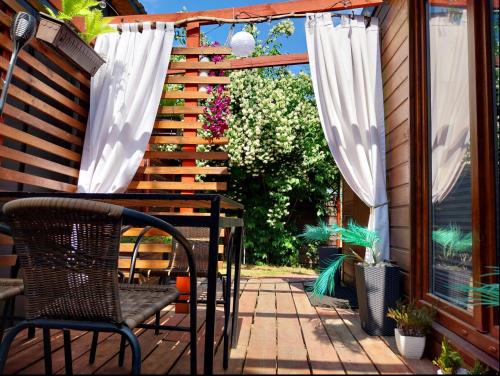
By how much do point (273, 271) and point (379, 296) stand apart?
13.1 ft

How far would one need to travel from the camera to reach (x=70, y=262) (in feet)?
3.43

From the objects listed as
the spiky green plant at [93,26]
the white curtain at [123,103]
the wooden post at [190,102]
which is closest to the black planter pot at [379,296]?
the wooden post at [190,102]

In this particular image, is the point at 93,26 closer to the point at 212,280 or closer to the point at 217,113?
the point at 217,113

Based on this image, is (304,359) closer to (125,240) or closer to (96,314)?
(96,314)

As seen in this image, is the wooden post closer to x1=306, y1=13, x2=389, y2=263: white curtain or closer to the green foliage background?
x1=306, y1=13, x2=389, y2=263: white curtain

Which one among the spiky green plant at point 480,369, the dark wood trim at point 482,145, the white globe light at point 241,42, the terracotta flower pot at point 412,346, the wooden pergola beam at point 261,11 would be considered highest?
the wooden pergola beam at point 261,11

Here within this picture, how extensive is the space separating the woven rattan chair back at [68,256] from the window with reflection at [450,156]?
1419 mm

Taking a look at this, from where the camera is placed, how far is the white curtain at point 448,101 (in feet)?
6.14

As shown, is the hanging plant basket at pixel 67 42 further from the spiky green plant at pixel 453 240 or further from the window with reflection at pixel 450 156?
the spiky green plant at pixel 453 240

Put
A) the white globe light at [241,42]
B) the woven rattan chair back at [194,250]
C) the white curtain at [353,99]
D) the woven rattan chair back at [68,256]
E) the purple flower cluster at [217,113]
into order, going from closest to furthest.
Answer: the woven rattan chair back at [68,256] < the woven rattan chair back at [194,250] < the white curtain at [353,99] < the white globe light at [241,42] < the purple flower cluster at [217,113]

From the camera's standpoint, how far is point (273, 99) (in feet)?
22.3

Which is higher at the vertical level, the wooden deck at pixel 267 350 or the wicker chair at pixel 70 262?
the wicker chair at pixel 70 262

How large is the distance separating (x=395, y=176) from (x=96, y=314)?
244 centimetres

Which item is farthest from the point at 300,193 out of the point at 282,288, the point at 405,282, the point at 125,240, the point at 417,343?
the point at 417,343
